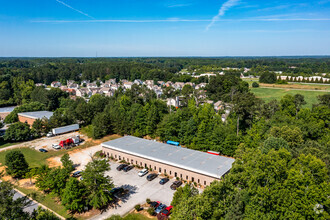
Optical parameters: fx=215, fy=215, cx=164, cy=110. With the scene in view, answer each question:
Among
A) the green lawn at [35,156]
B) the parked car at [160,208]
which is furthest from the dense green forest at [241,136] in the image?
the green lawn at [35,156]

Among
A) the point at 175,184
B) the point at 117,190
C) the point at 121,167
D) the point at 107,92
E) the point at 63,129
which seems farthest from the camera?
the point at 107,92

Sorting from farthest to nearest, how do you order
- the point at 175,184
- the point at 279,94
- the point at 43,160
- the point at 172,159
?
the point at 279,94
the point at 43,160
the point at 172,159
the point at 175,184

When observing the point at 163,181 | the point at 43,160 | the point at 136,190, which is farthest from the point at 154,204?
the point at 43,160

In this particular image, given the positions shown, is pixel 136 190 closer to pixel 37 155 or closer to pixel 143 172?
pixel 143 172

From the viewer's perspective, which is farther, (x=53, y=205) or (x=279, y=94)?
(x=279, y=94)

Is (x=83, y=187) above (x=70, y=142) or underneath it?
above

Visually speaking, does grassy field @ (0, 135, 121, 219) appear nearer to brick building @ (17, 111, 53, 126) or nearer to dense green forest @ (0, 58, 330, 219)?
dense green forest @ (0, 58, 330, 219)

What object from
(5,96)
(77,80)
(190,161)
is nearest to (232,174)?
(190,161)

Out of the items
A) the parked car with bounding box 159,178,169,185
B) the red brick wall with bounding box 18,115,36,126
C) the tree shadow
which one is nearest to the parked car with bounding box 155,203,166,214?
the tree shadow
